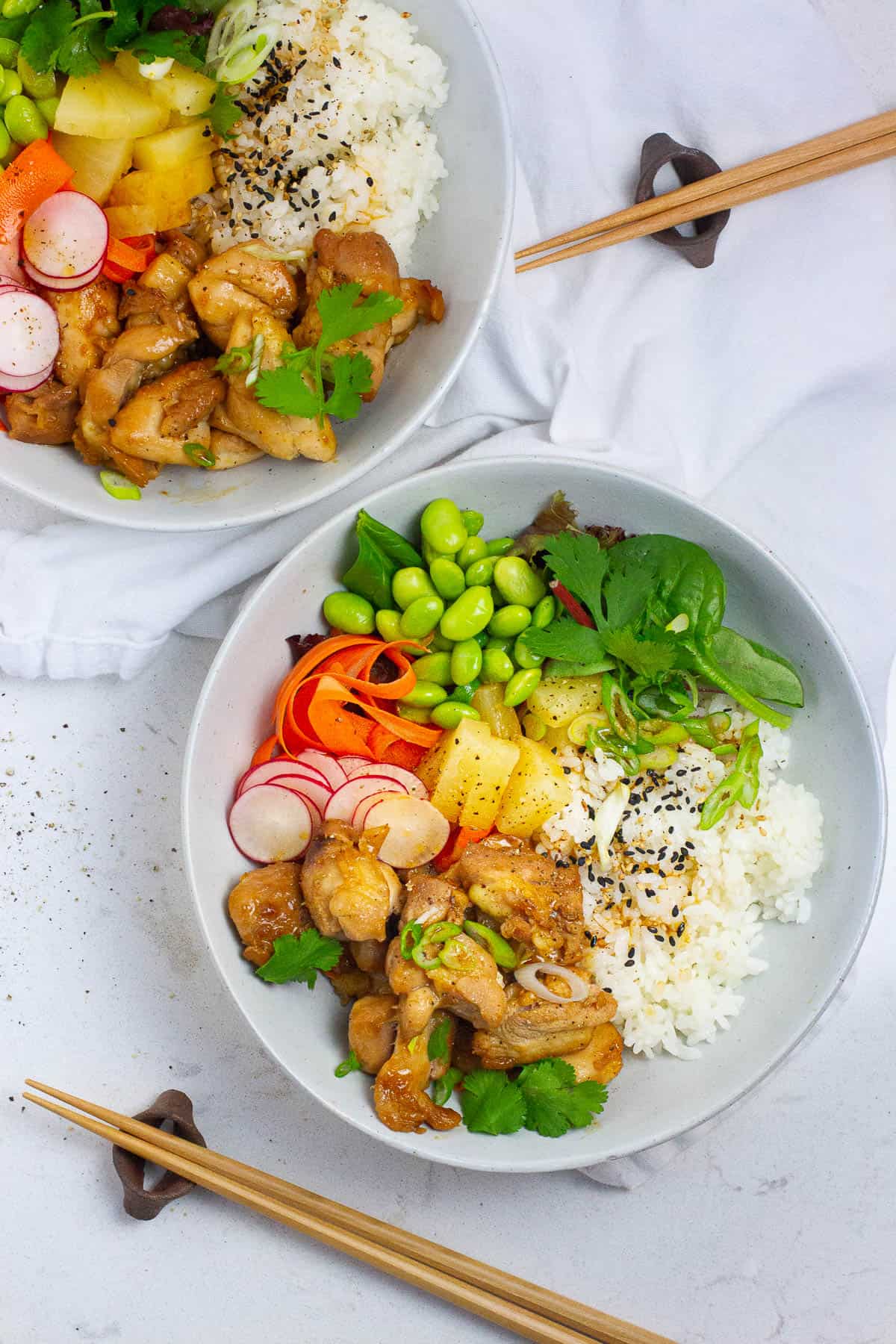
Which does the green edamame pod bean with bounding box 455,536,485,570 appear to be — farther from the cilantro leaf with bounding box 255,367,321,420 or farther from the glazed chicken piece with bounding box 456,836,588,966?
the glazed chicken piece with bounding box 456,836,588,966

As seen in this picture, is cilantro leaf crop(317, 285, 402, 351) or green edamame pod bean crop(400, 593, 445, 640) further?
green edamame pod bean crop(400, 593, 445, 640)

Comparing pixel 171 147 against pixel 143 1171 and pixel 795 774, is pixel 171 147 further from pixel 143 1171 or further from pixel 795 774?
pixel 143 1171

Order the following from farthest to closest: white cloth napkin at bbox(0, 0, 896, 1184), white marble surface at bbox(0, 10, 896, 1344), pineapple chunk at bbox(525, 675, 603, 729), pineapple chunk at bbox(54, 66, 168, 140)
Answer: white marble surface at bbox(0, 10, 896, 1344), white cloth napkin at bbox(0, 0, 896, 1184), pineapple chunk at bbox(525, 675, 603, 729), pineapple chunk at bbox(54, 66, 168, 140)

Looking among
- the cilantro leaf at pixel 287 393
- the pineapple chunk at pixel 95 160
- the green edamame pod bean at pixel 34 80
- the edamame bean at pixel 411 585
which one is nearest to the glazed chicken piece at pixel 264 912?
the edamame bean at pixel 411 585

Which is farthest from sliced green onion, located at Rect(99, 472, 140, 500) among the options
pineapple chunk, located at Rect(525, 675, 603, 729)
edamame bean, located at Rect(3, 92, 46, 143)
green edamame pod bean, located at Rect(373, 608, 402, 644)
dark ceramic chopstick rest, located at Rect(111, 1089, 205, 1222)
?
dark ceramic chopstick rest, located at Rect(111, 1089, 205, 1222)

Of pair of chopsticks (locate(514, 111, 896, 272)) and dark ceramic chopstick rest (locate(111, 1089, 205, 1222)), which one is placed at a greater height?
pair of chopsticks (locate(514, 111, 896, 272))
